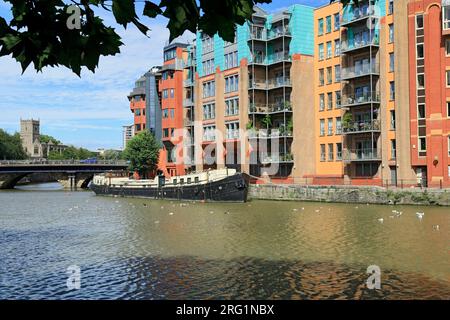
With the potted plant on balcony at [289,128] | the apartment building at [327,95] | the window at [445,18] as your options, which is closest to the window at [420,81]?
the window at [445,18]

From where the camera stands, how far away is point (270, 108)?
7256 centimetres

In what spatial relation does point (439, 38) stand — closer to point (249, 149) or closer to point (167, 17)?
point (249, 149)

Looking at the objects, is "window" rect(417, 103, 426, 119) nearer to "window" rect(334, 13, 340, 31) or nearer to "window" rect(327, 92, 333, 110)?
"window" rect(327, 92, 333, 110)

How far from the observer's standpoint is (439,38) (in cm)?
5094

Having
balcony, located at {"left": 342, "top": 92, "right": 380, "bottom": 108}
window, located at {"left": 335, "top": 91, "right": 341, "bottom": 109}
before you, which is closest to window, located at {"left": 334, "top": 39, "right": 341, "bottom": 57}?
window, located at {"left": 335, "top": 91, "right": 341, "bottom": 109}

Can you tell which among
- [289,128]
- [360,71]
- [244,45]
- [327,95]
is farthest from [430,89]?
[244,45]

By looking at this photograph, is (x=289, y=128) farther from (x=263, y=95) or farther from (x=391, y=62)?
(x=391, y=62)

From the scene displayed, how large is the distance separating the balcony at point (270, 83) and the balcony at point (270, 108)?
2279mm

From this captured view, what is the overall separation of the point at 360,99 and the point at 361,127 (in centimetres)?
311

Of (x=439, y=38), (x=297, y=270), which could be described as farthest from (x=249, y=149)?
(x=297, y=270)

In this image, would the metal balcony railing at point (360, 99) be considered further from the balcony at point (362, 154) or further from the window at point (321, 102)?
the balcony at point (362, 154)

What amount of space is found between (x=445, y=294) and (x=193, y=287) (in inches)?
298

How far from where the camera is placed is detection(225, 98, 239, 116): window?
7362 cm
